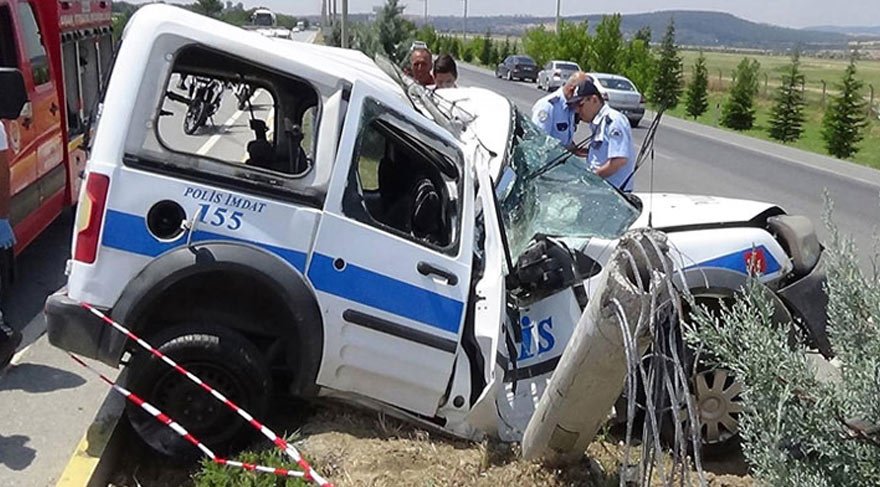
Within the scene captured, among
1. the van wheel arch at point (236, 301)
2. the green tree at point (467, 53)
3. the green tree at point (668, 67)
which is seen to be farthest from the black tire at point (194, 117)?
the green tree at point (467, 53)

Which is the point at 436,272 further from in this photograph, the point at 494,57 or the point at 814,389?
the point at 494,57

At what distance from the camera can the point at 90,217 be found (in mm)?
3891

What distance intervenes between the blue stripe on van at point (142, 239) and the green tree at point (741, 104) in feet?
105

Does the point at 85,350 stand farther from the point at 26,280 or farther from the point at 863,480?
the point at 26,280

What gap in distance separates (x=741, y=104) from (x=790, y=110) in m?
3.44

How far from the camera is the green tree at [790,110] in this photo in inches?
1196

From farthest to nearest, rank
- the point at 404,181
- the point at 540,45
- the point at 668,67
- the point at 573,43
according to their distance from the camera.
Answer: the point at 540,45 < the point at 573,43 < the point at 668,67 < the point at 404,181

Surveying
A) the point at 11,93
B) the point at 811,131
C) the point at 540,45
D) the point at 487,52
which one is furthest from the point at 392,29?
the point at 487,52

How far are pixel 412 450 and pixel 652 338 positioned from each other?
1860 millimetres

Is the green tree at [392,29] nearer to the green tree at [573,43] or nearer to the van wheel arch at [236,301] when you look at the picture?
the van wheel arch at [236,301]

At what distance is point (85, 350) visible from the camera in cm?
403

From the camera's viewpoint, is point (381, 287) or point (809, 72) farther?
point (809, 72)

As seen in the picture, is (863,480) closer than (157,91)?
Yes

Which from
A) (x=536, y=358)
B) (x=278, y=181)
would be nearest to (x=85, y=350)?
(x=278, y=181)
